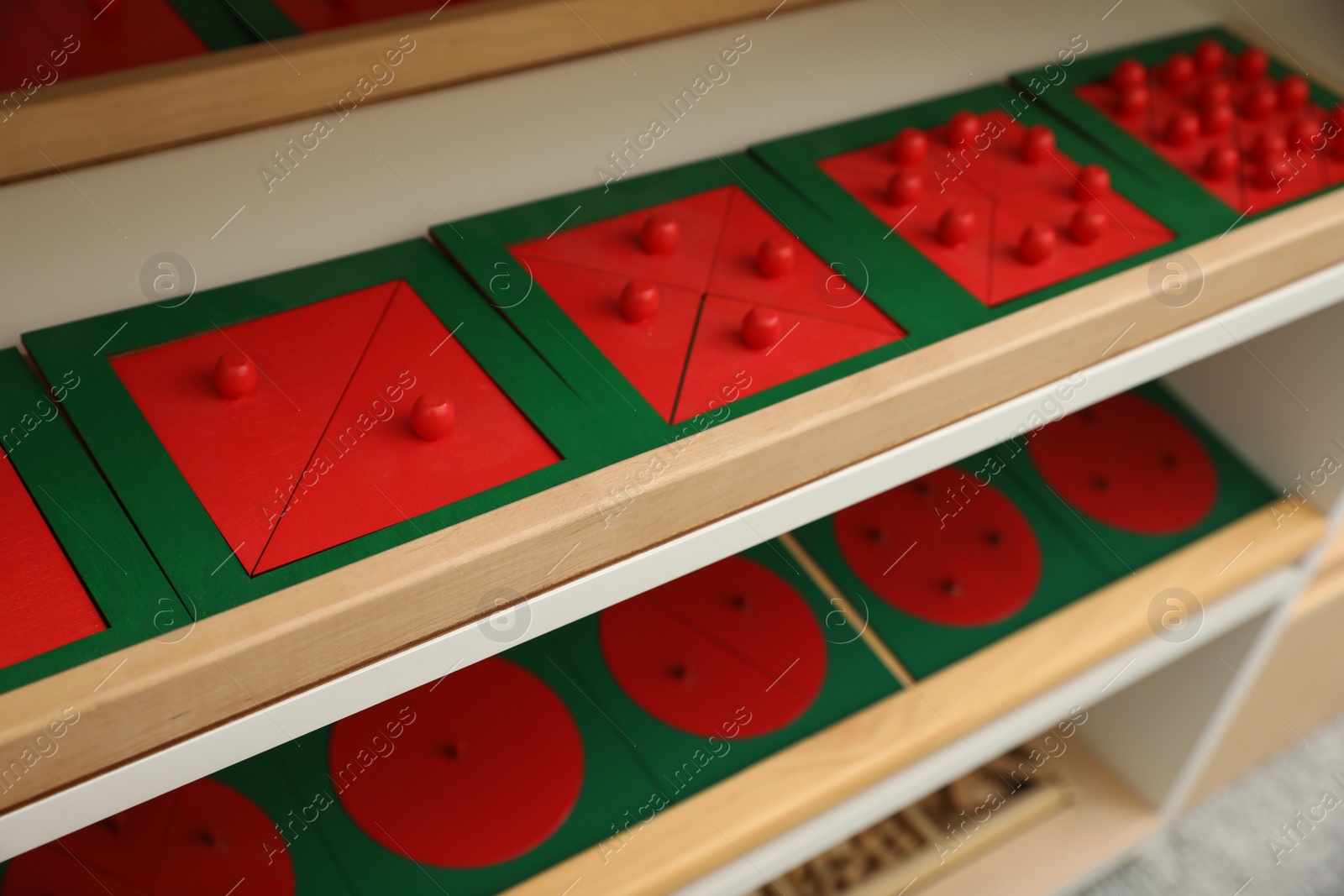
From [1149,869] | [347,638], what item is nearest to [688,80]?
[347,638]

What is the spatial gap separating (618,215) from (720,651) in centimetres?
51

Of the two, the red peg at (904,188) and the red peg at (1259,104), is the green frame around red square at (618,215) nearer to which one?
the red peg at (904,188)

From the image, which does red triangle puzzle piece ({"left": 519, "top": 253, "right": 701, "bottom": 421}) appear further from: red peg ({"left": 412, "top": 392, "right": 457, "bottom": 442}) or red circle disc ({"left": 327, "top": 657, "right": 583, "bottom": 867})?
red circle disc ({"left": 327, "top": 657, "right": 583, "bottom": 867})

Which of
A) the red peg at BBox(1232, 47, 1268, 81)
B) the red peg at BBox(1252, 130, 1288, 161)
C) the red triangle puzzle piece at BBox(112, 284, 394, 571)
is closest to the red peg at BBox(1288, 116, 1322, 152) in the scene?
the red peg at BBox(1252, 130, 1288, 161)

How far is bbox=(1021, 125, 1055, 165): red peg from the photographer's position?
116cm

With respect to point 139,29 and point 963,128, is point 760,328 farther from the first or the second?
point 139,29

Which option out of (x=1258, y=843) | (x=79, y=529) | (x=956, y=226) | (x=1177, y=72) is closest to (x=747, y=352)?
(x=956, y=226)

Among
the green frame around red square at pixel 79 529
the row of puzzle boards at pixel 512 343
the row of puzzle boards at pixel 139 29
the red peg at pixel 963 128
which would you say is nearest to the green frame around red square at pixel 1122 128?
the row of puzzle boards at pixel 512 343

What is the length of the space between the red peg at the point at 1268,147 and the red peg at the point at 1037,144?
0.73 ft

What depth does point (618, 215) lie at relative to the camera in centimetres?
103

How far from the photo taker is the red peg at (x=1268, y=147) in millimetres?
1188

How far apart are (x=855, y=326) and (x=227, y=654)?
555 millimetres

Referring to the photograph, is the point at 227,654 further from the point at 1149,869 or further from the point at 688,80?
the point at 1149,869

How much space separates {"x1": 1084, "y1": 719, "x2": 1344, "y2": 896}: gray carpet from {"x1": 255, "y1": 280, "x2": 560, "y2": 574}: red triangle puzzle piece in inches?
56.5
